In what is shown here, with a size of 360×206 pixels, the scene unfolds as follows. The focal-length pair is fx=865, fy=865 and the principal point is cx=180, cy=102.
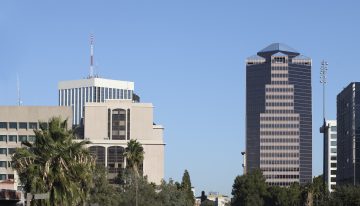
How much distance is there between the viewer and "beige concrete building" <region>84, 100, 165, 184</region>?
622 feet

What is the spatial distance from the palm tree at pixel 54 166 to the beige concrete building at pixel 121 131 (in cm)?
13427

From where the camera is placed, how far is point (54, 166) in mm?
52906

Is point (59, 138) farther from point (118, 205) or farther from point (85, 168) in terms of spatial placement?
point (118, 205)

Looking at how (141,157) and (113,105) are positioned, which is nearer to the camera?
(141,157)

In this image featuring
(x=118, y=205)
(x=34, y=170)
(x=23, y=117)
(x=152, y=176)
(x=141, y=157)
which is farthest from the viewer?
(x=152, y=176)

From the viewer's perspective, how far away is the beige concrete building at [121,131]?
189500 mm

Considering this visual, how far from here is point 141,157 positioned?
451 feet

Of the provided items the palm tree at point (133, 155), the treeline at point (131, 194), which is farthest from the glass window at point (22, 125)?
the treeline at point (131, 194)

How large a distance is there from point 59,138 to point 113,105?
464 feet

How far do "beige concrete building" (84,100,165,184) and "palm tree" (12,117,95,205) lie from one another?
5286 inches

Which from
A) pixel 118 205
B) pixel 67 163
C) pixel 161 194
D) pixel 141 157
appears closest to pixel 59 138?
pixel 67 163

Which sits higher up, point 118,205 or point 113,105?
point 113,105

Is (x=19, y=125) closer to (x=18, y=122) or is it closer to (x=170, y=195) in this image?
(x=18, y=122)

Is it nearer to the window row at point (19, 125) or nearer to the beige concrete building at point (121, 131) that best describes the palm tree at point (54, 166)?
the window row at point (19, 125)
